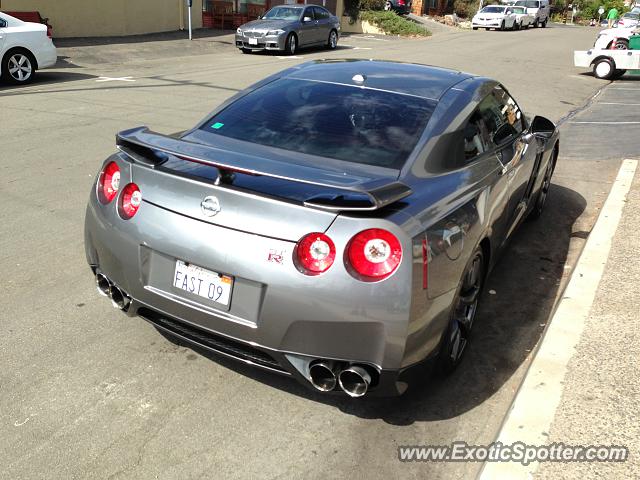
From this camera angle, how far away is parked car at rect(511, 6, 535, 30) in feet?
142

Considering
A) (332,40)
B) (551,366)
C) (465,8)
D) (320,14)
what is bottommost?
(465,8)

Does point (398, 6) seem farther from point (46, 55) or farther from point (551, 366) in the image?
point (551, 366)

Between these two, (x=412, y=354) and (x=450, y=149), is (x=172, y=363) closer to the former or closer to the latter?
(x=412, y=354)

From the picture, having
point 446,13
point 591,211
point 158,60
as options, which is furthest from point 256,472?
point 446,13

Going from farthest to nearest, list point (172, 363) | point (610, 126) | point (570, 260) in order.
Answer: point (610, 126), point (570, 260), point (172, 363)

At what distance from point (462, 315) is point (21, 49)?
12077 millimetres

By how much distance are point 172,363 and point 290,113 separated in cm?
158

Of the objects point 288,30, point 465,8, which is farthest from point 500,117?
point 465,8

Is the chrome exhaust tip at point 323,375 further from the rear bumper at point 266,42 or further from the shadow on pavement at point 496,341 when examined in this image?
the rear bumper at point 266,42

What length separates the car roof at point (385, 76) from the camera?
404cm

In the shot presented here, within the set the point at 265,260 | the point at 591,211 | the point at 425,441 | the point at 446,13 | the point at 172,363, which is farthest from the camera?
the point at 446,13

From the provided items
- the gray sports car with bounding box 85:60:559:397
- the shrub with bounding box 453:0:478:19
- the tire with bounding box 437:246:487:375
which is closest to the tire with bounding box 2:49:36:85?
the gray sports car with bounding box 85:60:559:397

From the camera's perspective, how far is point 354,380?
2.90m

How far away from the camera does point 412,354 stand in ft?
9.50
